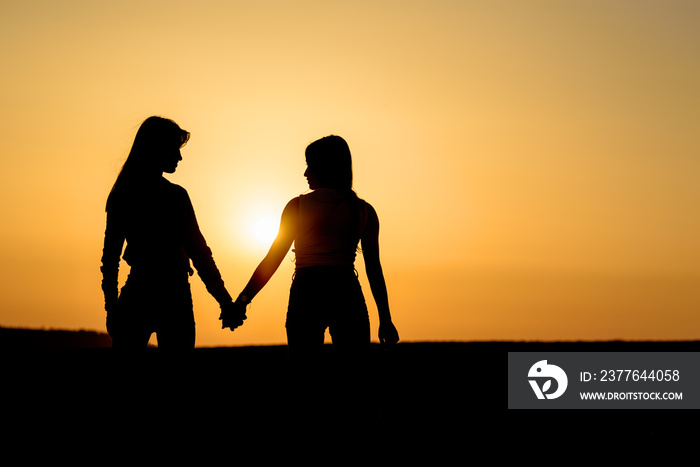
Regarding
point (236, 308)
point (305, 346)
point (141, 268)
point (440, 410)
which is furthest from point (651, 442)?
point (141, 268)

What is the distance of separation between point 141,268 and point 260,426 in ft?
6.98

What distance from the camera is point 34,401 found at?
9211 mm

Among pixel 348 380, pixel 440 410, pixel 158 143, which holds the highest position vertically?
pixel 158 143

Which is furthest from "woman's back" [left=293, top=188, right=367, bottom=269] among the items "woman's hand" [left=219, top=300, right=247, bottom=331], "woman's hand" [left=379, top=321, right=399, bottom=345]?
"woman's hand" [left=219, top=300, right=247, bottom=331]

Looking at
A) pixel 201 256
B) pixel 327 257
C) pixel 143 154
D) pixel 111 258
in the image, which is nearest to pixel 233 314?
pixel 201 256

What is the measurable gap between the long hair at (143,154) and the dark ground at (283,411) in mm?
1182

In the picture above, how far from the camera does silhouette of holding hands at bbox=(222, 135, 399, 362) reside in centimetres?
649

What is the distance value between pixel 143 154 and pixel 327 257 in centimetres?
148

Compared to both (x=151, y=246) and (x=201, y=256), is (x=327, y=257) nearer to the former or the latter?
(x=201, y=256)

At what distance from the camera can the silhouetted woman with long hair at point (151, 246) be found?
6309 millimetres

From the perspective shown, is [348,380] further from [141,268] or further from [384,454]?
[141,268]

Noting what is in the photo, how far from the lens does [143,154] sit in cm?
654

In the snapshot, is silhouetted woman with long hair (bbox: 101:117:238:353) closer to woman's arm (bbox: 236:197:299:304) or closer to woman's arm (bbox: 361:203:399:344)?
woman's arm (bbox: 236:197:299:304)

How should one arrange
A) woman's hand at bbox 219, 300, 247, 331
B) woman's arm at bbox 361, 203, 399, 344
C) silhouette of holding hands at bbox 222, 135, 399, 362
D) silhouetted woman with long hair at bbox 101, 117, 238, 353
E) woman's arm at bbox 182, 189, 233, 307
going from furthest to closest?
woman's hand at bbox 219, 300, 247, 331 → woman's arm at bbox 361, 203, 399, 344 → woman's arm at bbox 182, 189, 233, 307 → silhouette of holding hands at bbox 222, 135, 399, 362 → silhouetted woman with long hair at bbox 101, 117, 238, 353
